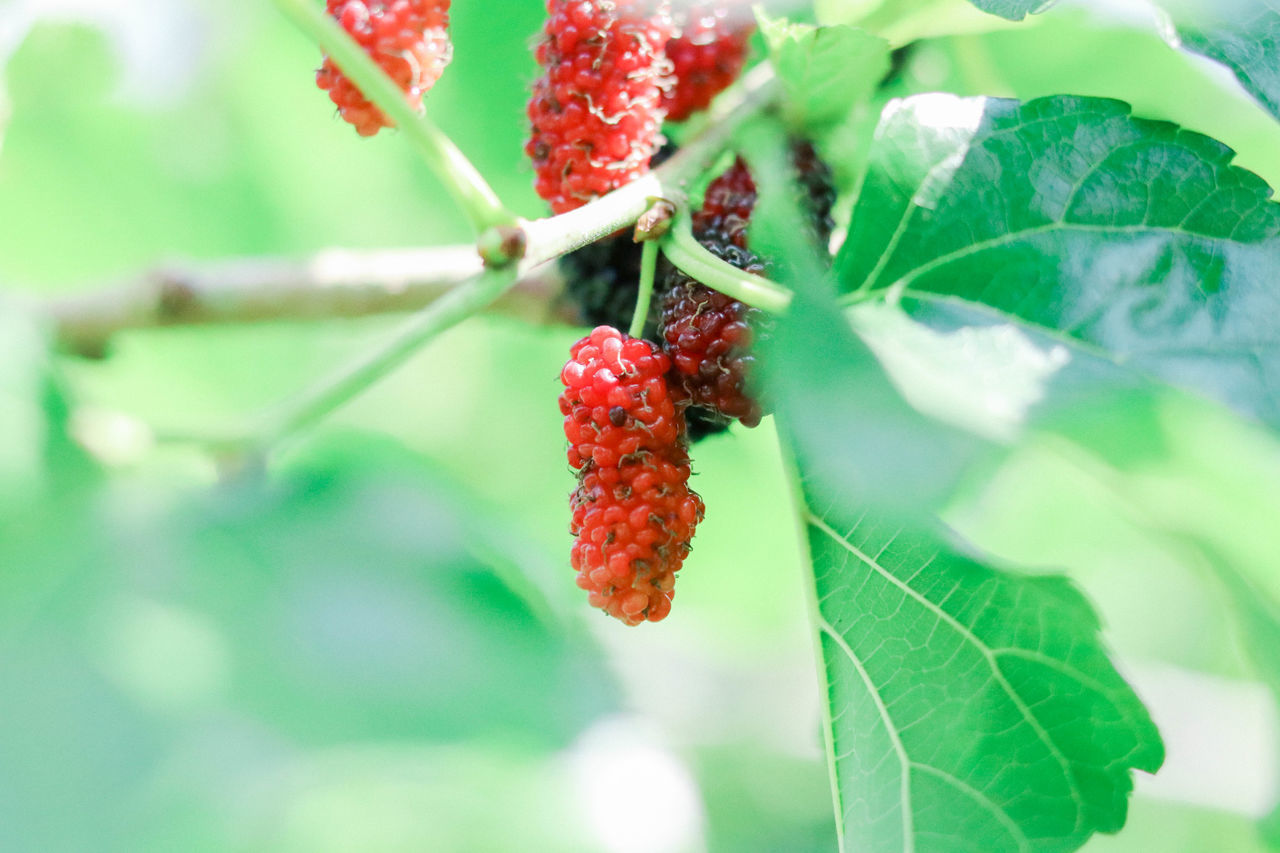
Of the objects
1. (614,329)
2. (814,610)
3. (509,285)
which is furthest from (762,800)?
(509,285)

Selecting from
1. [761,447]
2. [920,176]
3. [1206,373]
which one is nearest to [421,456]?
[761,447]

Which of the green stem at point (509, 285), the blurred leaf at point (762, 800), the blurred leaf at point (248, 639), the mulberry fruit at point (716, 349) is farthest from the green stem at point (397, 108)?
the blurred leaf at point (762, 800)

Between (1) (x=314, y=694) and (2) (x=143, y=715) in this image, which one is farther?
(1) (x=314, y=694)

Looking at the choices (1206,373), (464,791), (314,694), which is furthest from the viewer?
(464,791)

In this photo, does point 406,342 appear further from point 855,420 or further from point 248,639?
point 248,639

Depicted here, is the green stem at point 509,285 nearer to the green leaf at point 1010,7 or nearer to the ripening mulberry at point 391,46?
the ripening mulberry at point 391,46

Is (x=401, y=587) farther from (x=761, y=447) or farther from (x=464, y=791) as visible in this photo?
(x=761, y=447)
